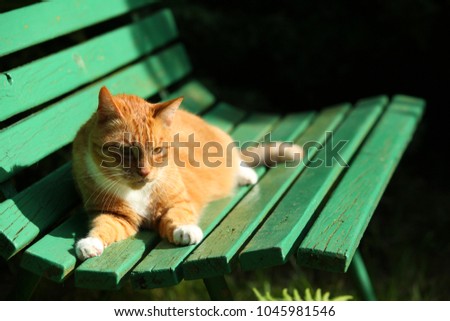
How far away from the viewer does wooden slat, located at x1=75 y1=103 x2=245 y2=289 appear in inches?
83.3

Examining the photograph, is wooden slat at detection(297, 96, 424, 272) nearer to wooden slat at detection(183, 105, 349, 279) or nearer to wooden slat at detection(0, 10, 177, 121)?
wooden slat at detection(183, 105, 349, 279)

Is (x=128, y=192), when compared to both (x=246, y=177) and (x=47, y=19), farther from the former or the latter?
(x=47, y=19)

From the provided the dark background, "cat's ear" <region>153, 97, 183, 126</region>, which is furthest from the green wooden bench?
the dark background

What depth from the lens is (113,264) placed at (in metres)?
2.17

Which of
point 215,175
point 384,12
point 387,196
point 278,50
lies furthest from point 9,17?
point 387,196

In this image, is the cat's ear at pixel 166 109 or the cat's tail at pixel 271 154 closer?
the cat's ear at pixel 166 109

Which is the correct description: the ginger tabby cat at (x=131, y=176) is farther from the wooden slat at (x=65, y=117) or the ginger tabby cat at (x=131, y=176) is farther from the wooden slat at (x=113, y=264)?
the wooden slat at (x=65, y=117)

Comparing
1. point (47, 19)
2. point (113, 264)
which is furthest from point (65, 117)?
point (113, 264)

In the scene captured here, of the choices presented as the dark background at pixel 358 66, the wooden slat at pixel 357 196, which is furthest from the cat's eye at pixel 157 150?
the dark background at pixel 358 66

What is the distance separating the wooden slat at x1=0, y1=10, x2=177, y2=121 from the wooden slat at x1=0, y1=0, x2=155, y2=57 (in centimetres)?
10

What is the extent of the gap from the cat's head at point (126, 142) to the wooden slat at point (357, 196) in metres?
0.76

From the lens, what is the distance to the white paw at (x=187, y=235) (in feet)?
7.64

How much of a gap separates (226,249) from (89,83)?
163cm

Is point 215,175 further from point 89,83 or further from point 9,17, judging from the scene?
point 9,17
